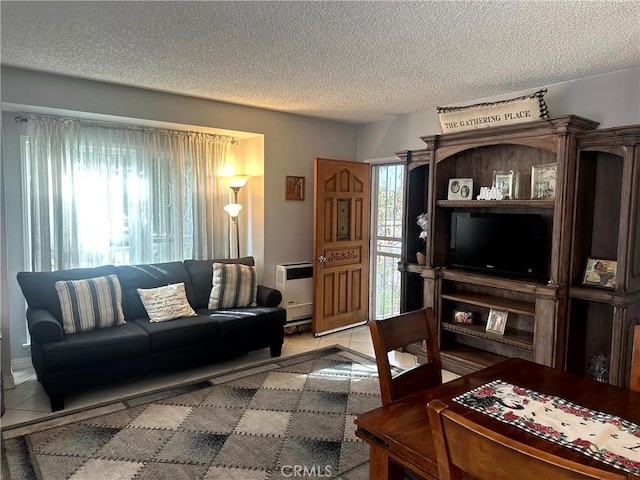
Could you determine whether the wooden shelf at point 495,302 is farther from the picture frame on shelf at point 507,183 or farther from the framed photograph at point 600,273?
the picture frame on shelf at point 507,183

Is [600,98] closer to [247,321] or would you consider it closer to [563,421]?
[563,421]

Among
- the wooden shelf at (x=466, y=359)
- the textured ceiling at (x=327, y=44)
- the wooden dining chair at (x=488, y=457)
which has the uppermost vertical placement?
the textured ceiling at (x=327, y=44)

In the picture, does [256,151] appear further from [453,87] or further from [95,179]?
[453,87]

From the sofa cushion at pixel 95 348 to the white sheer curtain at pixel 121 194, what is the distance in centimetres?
98

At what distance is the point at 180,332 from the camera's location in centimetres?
364

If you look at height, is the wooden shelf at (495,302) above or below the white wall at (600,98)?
below

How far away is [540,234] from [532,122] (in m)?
0.86

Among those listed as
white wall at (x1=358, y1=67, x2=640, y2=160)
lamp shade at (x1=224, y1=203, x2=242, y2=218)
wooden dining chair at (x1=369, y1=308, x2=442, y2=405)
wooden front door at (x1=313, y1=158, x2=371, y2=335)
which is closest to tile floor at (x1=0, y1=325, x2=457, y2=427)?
wooden front door at (x1=313, y1=158, x2=371, y2=335)

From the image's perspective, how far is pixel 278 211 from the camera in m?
4.98

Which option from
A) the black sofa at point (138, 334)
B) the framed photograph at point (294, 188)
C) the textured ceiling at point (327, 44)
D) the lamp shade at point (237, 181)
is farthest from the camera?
the framed photograph at point (294, 188)

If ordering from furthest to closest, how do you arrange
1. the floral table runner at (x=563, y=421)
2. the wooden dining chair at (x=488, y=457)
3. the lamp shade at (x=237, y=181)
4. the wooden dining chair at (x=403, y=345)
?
the lamp shade at (x=237, y=181) → the wooden dining chair at (x=403, y=345) → the floral table runner at (x=563, y=421) → the wooden dining chair at (x=488, y=457)

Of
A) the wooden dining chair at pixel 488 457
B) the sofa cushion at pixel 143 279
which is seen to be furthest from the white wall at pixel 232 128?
the wooden dining chair at pixel 488 457

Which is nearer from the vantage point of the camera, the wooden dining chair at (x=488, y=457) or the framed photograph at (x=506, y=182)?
the wooden dining chair at (x=488, y=457)

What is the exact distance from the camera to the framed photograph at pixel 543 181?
3373 millimetres
